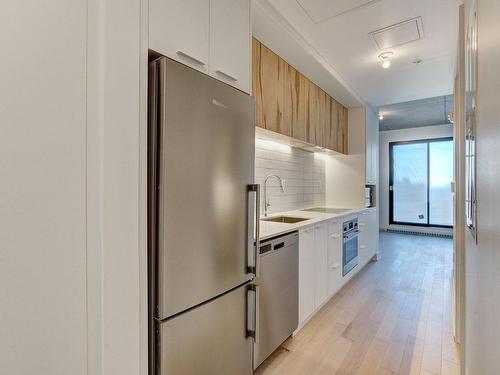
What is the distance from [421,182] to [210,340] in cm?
730

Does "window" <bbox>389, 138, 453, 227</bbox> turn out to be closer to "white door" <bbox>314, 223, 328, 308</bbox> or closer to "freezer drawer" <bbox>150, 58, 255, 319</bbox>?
"white door" <bbox>314, 223, 328, 308</bbox>

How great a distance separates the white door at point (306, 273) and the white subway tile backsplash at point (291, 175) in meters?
0.63

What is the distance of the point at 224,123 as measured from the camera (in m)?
1.36

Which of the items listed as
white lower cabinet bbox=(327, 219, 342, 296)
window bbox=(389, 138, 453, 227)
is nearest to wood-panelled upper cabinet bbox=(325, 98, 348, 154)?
white lower cabinet bbox=(327, 219, 342, 296)

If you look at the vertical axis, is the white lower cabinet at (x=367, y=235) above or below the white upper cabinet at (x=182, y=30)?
below

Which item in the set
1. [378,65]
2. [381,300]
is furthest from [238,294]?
[378,65]

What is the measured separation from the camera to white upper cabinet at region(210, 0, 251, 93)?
1371 millimetres

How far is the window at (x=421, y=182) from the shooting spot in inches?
253

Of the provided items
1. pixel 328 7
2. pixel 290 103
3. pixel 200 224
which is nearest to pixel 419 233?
pixel 290 103

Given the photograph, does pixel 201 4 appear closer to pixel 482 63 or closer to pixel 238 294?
pixel 482 63

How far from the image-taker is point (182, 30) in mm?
A: 1183

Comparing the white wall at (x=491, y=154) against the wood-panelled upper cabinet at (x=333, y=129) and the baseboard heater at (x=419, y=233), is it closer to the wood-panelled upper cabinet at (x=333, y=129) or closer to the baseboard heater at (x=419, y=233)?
the wood-panelled upper cabinet at (x=333, y=129)
